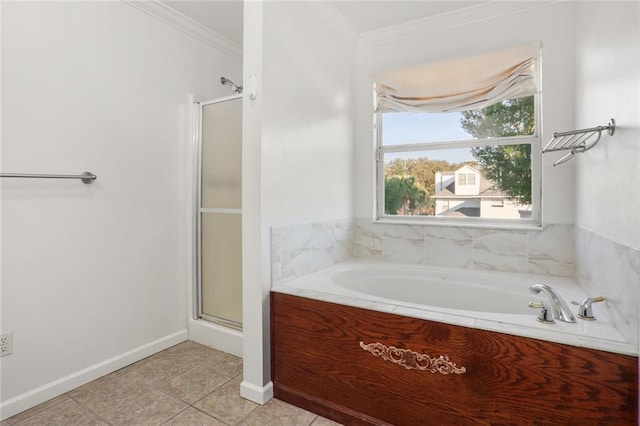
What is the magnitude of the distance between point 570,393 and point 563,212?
1.35 meters

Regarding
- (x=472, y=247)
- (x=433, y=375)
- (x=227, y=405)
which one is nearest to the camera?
(x=433, y=375)

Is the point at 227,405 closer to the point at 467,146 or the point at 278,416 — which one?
the point at 278,416

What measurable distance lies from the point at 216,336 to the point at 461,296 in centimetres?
174

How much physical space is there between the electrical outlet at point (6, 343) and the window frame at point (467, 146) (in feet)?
7.75

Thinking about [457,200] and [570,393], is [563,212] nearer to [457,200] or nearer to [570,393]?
[457,200]

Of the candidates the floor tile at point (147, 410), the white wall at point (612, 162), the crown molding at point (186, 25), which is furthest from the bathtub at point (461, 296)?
→ the crown molding at point (186, 25)

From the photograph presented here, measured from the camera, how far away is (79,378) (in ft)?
6.12

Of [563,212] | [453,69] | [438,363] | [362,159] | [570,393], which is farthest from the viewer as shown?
[362,159]

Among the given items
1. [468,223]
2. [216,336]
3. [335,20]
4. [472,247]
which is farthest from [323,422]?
[335,20]

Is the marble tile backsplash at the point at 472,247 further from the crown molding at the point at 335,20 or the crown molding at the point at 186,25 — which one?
the crown molding at the point at 186,25

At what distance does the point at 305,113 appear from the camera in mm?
2105

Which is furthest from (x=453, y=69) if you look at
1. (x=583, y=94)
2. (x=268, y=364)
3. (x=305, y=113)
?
(x=268, y=364)

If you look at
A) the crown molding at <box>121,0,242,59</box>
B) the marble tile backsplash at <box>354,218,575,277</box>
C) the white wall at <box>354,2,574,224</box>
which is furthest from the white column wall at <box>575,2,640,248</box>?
the crown molding at <box>121,0,242,59</box>

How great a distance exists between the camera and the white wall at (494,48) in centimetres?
208
